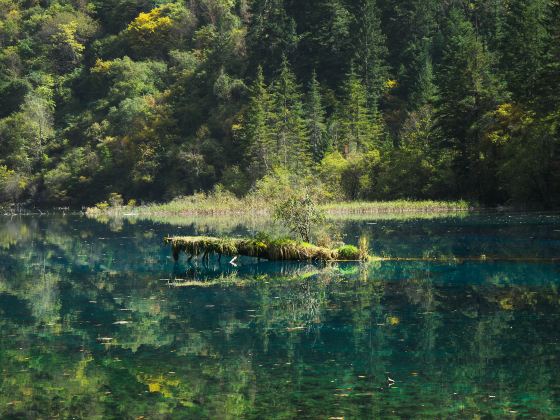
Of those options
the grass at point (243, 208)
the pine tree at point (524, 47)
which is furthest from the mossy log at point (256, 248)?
the pine tree at point (524, 47)

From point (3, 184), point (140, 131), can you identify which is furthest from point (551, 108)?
point (3, 184)

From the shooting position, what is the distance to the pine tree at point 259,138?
102000mm

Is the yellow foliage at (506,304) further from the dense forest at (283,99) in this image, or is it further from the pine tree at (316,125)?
the pine tree at (316,125)

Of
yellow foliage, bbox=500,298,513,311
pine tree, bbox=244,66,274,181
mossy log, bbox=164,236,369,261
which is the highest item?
pine tree, bbox=244,66,274,181

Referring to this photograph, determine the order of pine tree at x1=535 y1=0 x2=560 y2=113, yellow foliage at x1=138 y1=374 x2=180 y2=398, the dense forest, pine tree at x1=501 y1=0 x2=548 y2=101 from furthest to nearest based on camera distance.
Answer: the dense forest → pine tree at x1=501 y1=0 x2=548 y2=101 → pine tree at x1=535 y1=0 x2=560 y2=113 → yellow foliage at x1=138 y1=374 x2=180 y2=398

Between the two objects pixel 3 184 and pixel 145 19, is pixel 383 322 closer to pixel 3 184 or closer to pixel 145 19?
pixel 3 184

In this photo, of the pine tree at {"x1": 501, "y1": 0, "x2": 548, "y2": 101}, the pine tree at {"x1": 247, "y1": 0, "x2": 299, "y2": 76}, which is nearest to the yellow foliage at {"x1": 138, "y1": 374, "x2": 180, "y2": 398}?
the pine tree at {"x1": 501, "y1": 0, "x2": 548, "y2": 101}

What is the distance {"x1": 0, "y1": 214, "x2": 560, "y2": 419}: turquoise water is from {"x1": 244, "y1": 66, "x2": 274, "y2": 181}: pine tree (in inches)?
2472

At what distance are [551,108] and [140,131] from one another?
233 feet

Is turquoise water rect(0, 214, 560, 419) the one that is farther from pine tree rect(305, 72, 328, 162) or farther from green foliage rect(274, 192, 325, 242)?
pine tree rect(305, 72, 328, 162)

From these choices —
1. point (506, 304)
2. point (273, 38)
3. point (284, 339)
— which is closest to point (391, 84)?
point (273, 38)

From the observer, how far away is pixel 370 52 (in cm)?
11156

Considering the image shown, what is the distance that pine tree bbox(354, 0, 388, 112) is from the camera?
11081cm

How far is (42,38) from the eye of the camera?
162 meters
